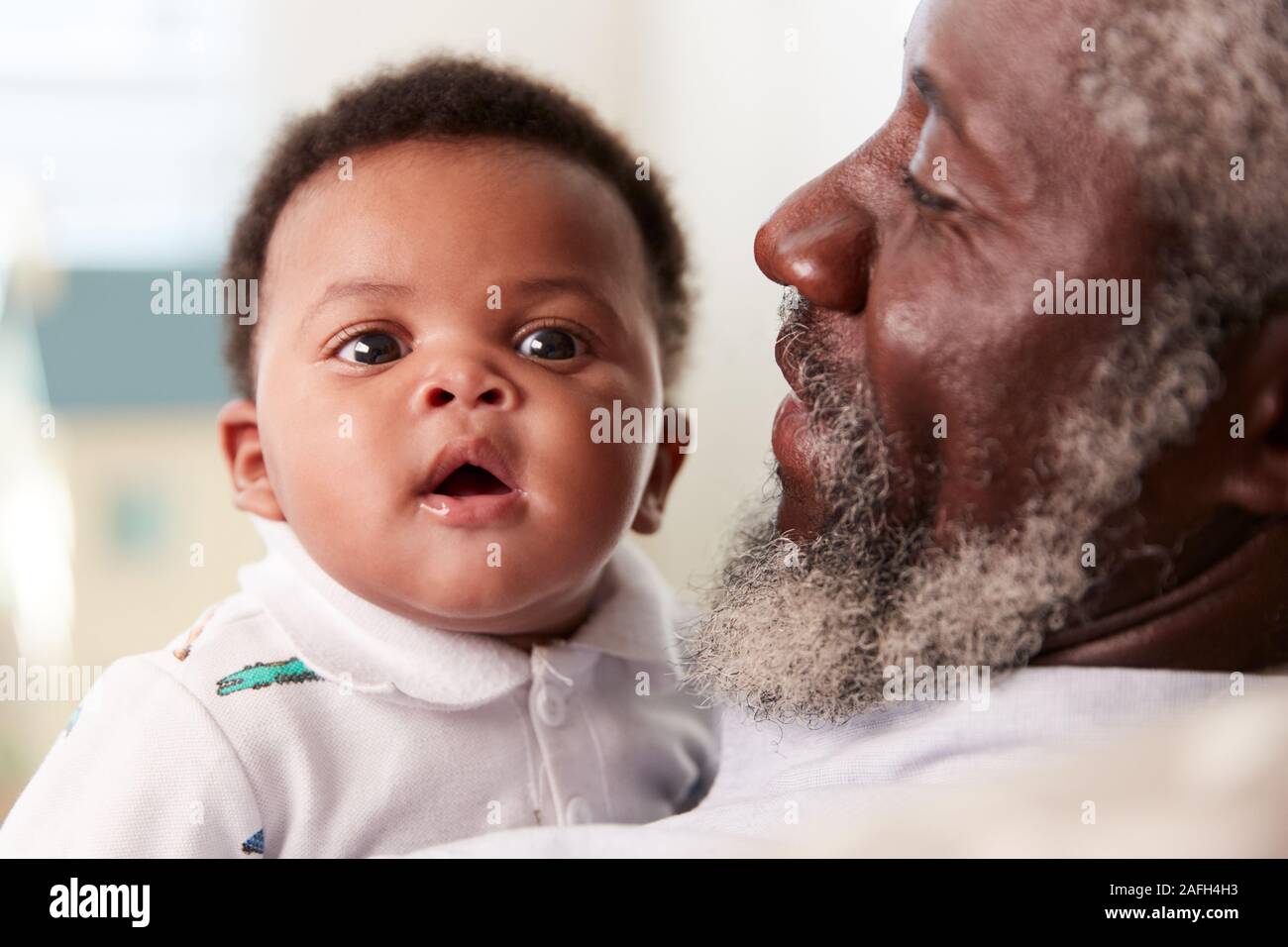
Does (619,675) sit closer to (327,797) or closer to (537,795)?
(537,795)

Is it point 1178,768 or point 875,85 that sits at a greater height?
point 875,85

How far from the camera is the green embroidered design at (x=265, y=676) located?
101 centimetres

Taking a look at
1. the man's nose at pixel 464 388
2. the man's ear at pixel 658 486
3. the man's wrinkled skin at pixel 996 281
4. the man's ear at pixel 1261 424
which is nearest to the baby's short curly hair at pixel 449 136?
the man's ear at pixel 658 486

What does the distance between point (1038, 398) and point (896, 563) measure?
6.4 inches

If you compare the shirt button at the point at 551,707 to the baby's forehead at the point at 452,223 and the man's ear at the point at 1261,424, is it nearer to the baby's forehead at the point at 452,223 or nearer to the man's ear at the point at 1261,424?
the baby's forehead at the point at 452,223

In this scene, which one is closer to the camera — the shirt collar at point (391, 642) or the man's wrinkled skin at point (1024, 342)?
the man's wrinkled skin at point (1024, 342)

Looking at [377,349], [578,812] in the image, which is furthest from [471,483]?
[578,812]

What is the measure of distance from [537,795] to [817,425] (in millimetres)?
373

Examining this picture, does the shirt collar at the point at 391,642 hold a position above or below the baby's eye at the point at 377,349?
below

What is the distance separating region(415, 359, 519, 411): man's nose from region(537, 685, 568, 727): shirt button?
25 cm

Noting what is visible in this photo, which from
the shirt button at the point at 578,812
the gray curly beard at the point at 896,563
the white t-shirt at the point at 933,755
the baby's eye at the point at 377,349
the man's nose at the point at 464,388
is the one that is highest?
the baby's eye at the point at 377,349
